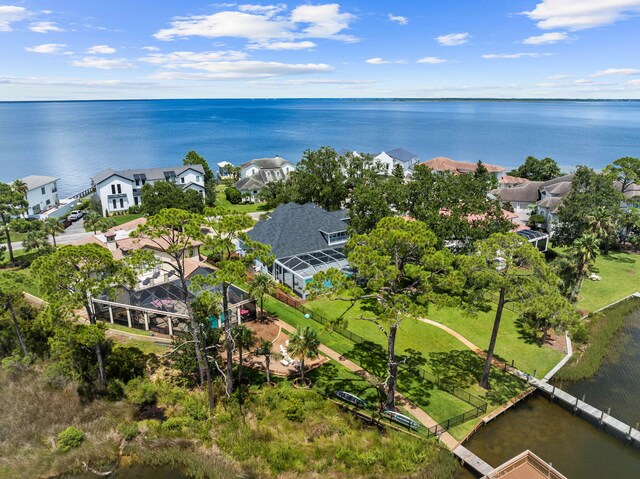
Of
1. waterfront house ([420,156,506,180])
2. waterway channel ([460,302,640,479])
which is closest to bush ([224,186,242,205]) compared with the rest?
waterfront house ([420,156,506,180])

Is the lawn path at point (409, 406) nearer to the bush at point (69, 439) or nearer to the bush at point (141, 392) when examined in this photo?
the bush at point (141, 392)

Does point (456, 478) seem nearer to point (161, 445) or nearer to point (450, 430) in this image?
point (450, 430)

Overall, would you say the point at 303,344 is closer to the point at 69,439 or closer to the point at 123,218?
the point at 69,439

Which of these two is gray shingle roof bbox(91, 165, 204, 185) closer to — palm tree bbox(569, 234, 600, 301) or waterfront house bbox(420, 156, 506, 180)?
waterfront house bbox(420, 156, 506, 180)

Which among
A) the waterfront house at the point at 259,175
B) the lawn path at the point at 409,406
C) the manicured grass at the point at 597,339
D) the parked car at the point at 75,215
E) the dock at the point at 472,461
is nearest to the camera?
the dock at the point at 472,461

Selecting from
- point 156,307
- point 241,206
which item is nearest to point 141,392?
point 156,307

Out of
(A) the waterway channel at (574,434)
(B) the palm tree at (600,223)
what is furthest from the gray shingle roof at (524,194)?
(A) the waterway channel at (574,434)

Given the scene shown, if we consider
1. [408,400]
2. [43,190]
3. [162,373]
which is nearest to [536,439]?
[408,400]
